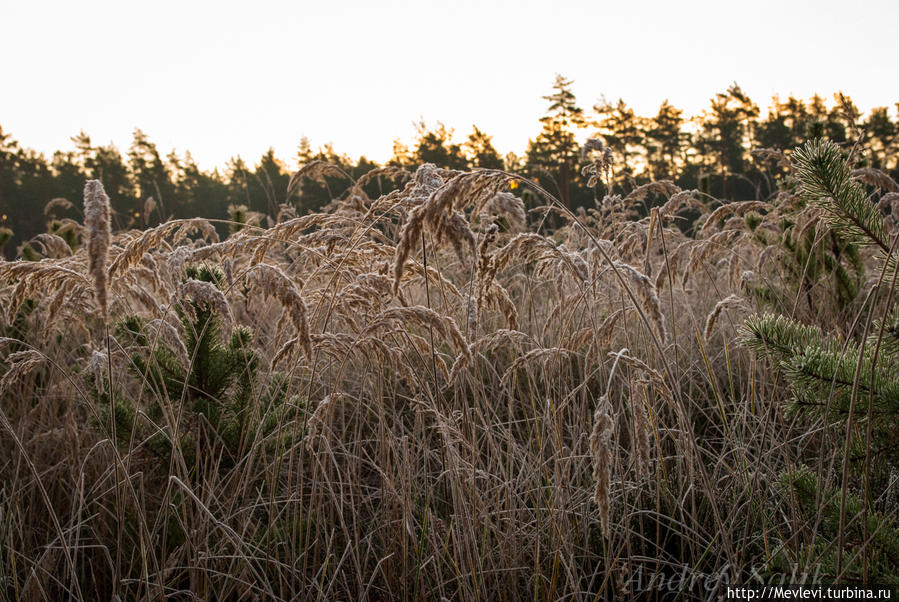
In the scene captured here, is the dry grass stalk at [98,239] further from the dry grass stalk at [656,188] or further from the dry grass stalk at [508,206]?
the dry grass stalk at [656,188]

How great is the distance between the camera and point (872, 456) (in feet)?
4.06

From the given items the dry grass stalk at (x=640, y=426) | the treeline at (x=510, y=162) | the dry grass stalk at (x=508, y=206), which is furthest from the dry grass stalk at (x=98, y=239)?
the treeline at (x=510, y=162)

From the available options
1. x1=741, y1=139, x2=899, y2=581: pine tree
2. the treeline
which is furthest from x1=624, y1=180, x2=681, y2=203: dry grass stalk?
the treeline

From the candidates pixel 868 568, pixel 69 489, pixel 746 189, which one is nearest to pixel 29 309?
pixel 69 489

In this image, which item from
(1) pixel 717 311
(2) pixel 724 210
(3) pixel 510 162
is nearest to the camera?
(1) pixel 717 311

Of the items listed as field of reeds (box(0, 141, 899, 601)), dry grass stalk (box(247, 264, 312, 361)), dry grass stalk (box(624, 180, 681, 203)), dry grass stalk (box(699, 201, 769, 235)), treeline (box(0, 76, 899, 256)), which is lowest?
field of reeds (box(0, 141, 899, 601))

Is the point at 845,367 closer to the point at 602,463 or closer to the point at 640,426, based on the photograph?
the point at 640,426

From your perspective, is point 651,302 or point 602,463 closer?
point 602,463

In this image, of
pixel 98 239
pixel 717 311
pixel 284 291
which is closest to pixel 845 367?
pixel 717 311

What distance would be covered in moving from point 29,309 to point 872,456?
12.8 feet

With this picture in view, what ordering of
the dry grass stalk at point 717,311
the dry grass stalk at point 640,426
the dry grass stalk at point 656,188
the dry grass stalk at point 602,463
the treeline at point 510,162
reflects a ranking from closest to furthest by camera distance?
the dry grass stalk at point 602,463, the dry grass stalk at point 640,426, the dry grass stalk at point 717,311, the dry grass stalk at point 656,188, the treeline at point 510,162

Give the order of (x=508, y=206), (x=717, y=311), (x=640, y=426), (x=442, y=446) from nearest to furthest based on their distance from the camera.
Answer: (x=640, y=426) → (x=508, y=206) → (x=717, y=311) → (x=442, y=446)

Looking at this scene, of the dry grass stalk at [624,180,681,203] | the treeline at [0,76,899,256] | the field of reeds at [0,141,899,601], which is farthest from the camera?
the treeline at [0,76,899,256]

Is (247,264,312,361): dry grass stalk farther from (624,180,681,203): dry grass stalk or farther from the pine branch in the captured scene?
(624,180,681,203): dry grass stalk
